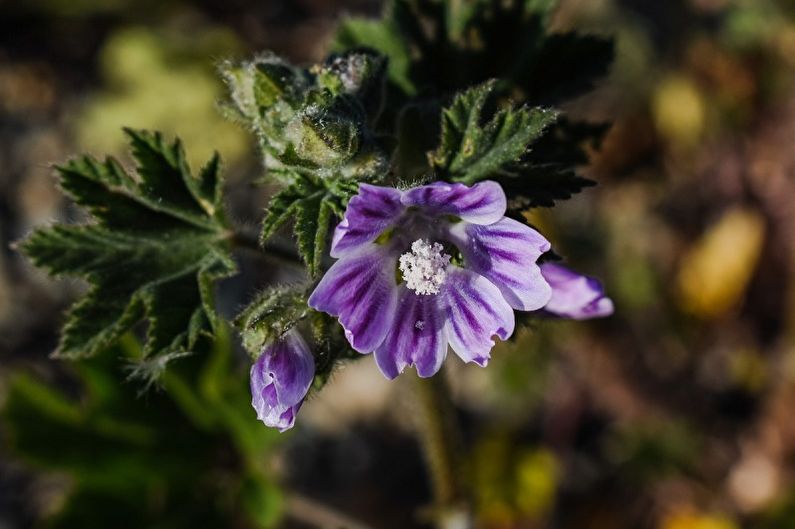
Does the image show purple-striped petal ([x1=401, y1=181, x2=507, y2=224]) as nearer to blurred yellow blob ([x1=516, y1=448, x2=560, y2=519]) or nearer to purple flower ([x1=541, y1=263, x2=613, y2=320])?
purple flower ([x1=541, y1=263, x2=613, y2=320])

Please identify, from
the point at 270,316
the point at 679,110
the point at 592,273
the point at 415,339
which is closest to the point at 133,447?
the point at 270,316

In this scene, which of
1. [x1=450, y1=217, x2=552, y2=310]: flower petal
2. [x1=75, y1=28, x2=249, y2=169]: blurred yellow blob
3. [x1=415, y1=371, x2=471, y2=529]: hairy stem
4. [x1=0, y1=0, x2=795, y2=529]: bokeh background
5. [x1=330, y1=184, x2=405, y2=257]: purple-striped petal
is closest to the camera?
[x1=330, y1=184, x2=405, y2=257]: purple-striped petal

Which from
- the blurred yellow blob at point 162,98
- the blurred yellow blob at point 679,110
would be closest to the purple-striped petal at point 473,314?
the blurred yellow blob at point 162,98

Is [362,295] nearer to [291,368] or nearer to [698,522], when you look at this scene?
[291,368]

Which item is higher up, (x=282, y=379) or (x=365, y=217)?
(x=365, y=217)

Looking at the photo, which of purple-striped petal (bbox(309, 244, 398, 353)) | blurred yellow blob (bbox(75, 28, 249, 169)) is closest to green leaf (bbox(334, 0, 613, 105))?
purple-striped petal (bbox(309, 244, 398, 353))

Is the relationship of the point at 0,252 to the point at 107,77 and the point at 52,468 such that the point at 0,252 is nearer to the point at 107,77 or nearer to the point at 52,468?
the point at 107,77

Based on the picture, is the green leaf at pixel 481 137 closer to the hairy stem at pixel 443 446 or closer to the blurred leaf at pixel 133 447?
the hairy stem at pixel 443 446

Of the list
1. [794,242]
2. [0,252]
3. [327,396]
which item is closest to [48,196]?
[0,252]
